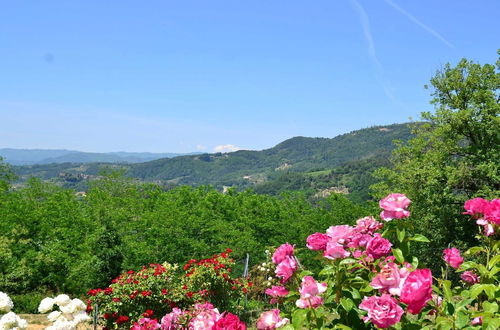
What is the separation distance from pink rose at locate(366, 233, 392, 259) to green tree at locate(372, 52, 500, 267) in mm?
14952

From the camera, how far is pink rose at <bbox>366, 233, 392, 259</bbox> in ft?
7.80

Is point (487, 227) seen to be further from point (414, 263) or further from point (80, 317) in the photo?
point (80, 317)

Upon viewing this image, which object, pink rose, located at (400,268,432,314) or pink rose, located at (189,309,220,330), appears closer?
pink rose, located at (400,268,432,314)

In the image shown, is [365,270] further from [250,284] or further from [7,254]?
[7,254]

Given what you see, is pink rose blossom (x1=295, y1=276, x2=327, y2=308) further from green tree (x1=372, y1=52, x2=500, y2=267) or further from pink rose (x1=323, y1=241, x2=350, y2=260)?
green tree (x1=372, y1=52, x2=500, y2=267)

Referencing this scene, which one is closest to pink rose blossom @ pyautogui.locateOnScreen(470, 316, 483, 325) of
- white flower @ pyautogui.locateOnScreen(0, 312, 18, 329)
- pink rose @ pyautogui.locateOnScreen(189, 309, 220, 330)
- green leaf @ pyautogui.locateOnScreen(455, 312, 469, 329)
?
green leaf @ pyautogui.locateOnScreen(455, 312, 469, 329)

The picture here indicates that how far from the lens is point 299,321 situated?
2.22 meters

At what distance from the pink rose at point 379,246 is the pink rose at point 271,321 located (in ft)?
2.10

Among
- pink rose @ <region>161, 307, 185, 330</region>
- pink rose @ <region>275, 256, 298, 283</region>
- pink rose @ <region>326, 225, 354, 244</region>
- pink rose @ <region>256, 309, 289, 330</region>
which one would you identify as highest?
pink rose @ <region>326, 225, 354, 244</region>

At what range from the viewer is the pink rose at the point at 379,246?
2.38m

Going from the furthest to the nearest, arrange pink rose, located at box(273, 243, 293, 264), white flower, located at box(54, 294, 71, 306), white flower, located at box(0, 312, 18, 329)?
white flower, located at box(54, 294, 71, 306) → white flower, located at box(0, 312, 18, 329) → pink rose, located at box(273, 243, 293, 264)

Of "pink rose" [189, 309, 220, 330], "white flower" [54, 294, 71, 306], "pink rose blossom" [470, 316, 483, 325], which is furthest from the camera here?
"white flower" [54, 294, 71, 306]

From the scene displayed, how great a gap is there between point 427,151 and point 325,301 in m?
18.4

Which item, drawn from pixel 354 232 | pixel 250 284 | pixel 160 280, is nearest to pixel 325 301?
pixel 354 232
